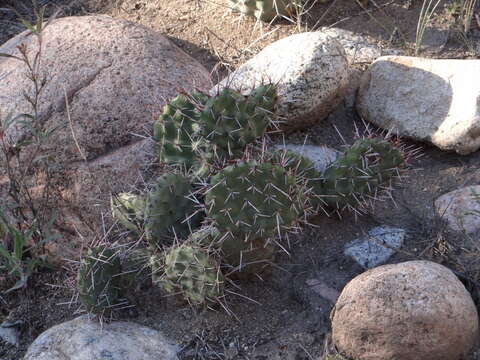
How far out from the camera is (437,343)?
7.89 feet

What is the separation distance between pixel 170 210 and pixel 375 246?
98 centimetres

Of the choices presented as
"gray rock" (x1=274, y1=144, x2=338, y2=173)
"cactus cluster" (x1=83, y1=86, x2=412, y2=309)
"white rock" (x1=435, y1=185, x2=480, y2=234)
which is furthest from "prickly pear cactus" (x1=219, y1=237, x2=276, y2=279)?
"white rock" (x1=435, y1=185, x2=480, y2=234)

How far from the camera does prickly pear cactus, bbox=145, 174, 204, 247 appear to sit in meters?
2.79

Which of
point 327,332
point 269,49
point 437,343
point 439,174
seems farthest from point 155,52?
point 437,343

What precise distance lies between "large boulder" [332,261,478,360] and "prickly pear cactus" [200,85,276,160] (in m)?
0.83

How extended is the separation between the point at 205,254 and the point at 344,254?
0.79 m

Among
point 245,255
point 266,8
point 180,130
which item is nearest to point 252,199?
point 245,255

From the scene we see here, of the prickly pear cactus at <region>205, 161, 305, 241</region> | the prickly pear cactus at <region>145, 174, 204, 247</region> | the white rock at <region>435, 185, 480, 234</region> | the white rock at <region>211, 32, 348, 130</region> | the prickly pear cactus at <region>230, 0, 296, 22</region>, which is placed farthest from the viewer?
the prickly pear cactus at <region>230, 0, 296, 22</region>

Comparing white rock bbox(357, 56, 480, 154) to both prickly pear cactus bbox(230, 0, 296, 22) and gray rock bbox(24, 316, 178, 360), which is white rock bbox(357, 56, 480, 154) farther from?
gray rock bbox(24, 316, 178, 360)

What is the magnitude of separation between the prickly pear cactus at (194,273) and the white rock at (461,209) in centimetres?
113

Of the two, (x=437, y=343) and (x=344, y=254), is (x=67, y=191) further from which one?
(x=437, y=343)

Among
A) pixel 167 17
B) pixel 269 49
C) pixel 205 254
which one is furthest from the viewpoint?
pixel 167 17

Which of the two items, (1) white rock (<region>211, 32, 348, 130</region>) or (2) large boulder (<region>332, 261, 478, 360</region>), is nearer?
(2) large boulder (<region>332, 261, 478, 360</region>)

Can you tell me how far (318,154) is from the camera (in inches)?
139
